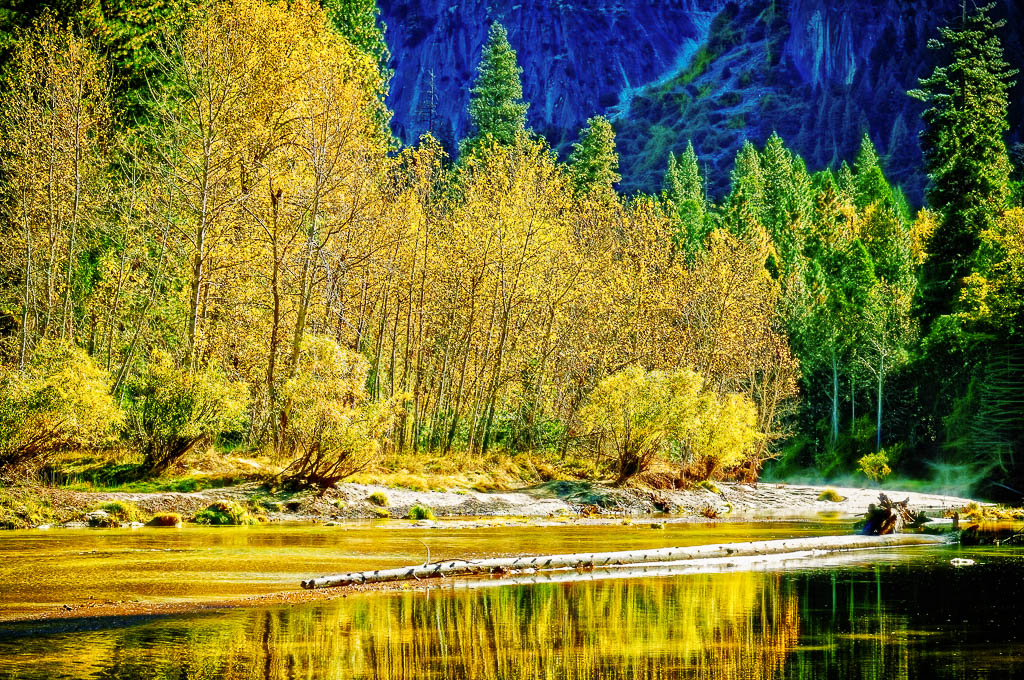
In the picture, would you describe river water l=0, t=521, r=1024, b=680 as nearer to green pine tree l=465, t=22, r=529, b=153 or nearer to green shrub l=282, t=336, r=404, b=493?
green shrub l=282, t=336, r=404, b=493

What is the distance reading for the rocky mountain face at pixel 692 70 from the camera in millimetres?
123500

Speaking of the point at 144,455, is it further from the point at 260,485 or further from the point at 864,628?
the point at 864,628

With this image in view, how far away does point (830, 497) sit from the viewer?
44281mm

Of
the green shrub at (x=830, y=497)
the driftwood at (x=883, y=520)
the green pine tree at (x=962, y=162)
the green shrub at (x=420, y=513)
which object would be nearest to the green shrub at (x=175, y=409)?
the green shrub at (x=420, y=513)

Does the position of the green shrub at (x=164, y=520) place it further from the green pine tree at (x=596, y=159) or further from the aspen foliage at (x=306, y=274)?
the green pine tree at (x=596, y=159)

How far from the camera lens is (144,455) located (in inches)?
1093

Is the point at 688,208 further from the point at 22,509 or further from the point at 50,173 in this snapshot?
the point at 22,509

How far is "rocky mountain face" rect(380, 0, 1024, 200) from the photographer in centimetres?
12350

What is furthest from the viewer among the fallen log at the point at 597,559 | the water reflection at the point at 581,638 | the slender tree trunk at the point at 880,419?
the slender tree trunk at the point at 880,419

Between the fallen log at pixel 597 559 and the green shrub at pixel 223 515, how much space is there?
10.4 meters

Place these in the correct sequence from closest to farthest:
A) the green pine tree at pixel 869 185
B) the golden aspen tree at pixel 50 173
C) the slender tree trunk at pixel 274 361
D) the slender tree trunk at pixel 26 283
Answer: the slender tree trunk at pixel 26 283
the golden aspen tree at pixel 50 173
the slender tree trunk at pixel 274 361
the green pine tree at pixel 869 185

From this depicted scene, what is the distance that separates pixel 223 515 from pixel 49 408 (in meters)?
4.92

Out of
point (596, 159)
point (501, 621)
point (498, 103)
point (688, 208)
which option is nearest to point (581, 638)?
point (501, 621)

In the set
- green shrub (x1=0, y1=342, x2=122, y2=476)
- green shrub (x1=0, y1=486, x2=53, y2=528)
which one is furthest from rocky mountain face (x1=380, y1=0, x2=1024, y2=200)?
green shrub (x1=0, y1=486, x2=53, y2=528)
